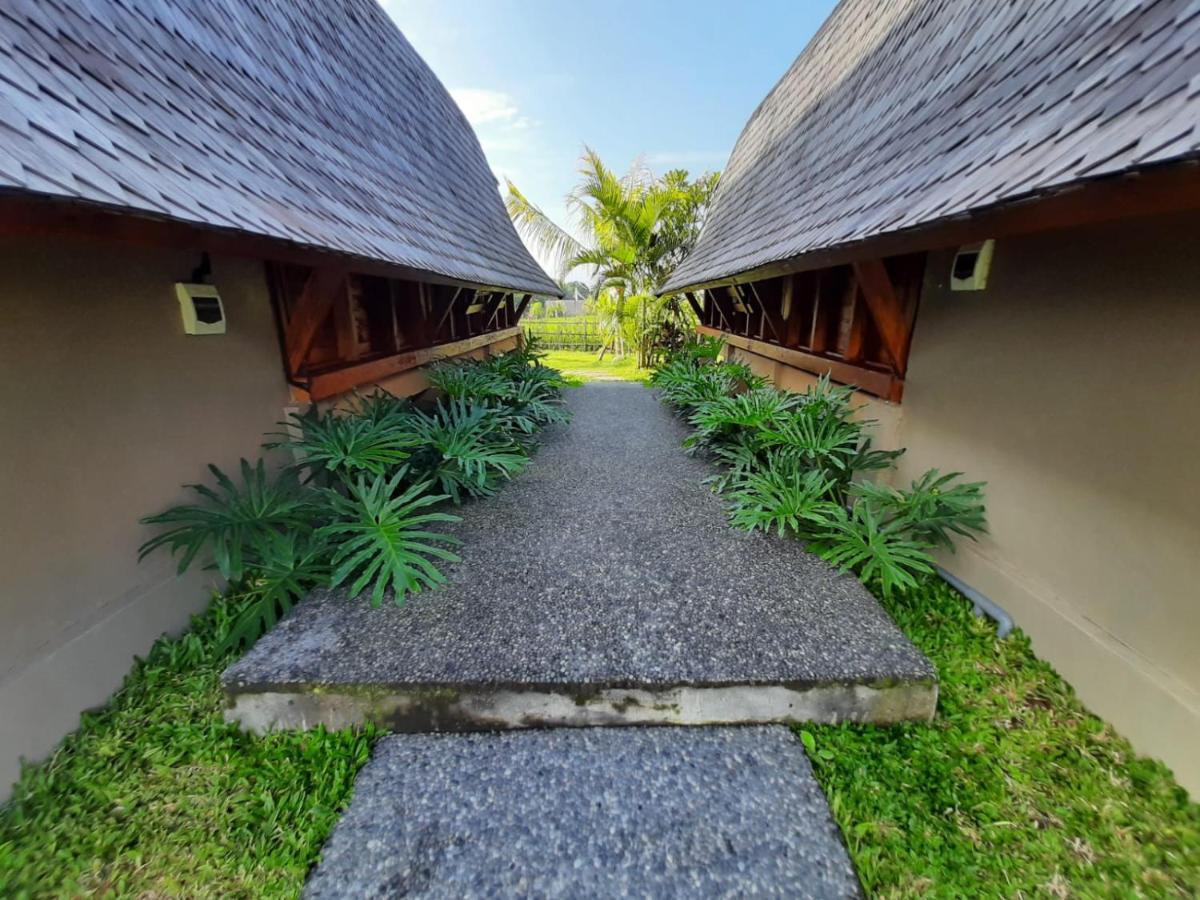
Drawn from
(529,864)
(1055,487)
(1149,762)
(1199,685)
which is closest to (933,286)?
(1055,487)

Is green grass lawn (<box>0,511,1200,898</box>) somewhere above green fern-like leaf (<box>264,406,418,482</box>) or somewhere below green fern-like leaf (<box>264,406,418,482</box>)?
below

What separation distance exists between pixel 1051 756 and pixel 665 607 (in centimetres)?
145

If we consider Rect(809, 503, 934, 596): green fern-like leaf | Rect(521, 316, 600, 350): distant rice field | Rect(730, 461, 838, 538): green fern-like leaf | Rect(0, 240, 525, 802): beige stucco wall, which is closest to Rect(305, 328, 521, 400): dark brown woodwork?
Rect(0, 240, 525, 802): beige stucco wall

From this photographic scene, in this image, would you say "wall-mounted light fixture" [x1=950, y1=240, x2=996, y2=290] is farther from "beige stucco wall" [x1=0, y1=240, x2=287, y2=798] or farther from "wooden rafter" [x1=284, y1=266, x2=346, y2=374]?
"beige stucco wall" [x1=0, y1=240, x2=287, y2=798]

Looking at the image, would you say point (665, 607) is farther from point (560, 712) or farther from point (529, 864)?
point (529, 864)

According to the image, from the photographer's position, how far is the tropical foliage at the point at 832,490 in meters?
2.39

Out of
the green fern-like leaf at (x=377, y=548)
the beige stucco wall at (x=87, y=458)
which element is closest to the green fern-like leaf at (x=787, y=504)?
the green fern-like leaf at (x=377, y=548)

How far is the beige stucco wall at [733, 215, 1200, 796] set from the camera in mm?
1505

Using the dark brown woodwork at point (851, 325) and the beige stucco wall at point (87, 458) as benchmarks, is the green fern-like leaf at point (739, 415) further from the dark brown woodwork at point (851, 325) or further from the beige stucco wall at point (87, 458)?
the beige stucco wall at point (87, 458)

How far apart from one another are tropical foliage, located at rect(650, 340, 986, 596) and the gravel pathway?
0.57 feet

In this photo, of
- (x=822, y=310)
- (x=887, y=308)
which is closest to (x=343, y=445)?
(x=887, y=308)

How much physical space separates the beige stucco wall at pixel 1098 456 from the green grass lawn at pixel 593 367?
24.7ft

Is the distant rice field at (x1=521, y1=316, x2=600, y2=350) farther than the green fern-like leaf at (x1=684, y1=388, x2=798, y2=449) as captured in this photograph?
Yes

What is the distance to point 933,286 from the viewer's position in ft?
8.66
